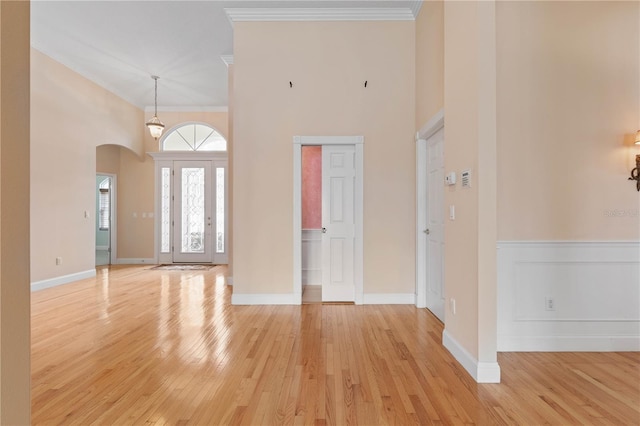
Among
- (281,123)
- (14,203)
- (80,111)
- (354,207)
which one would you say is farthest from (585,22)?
(80,111)

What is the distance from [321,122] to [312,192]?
1.70 metres

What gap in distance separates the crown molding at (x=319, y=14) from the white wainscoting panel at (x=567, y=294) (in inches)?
131

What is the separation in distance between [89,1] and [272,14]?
231 centimetres

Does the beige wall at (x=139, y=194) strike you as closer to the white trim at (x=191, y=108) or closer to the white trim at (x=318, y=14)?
the white trim at (x=191, y=108)

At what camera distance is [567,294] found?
2.98 meters

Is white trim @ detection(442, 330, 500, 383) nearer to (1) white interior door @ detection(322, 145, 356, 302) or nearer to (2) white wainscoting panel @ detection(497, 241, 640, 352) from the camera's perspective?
(2) white wainscoting panel @ detection(497, 241, 640, 352)

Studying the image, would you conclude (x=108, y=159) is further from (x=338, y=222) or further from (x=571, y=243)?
(x=571, y=243)

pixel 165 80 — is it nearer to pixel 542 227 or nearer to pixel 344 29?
pixel 344 29

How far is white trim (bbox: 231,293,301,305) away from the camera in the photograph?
14.8ft

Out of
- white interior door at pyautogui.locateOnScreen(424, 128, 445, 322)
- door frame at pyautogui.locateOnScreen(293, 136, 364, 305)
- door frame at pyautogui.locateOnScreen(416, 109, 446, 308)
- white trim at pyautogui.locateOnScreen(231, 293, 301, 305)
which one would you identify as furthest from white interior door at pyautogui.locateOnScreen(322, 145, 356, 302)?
white interior door at pyautogui.locateOnScreen(424, 128, 445, 322)

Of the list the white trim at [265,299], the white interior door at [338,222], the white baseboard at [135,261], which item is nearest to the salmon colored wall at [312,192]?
the white interior door at [338,222]

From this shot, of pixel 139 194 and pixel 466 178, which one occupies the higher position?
pixel 139 194

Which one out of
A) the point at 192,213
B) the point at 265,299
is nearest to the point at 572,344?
the point at 265,299

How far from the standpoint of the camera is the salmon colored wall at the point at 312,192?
6.02 metres
